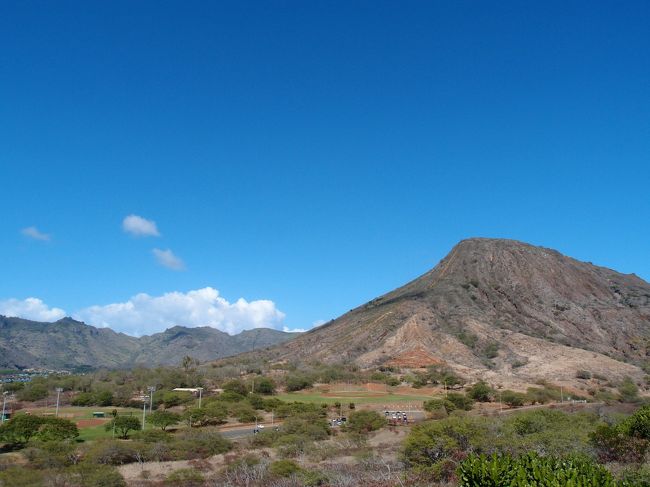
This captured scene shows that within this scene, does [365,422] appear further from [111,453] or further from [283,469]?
[283,469]

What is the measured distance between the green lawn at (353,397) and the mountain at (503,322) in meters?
19.6

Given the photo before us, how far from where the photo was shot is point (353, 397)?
7944 cm

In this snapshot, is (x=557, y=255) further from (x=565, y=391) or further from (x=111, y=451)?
(x=111, y=451)

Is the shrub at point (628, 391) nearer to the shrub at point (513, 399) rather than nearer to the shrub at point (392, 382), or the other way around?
the shrub at point (513, 399)

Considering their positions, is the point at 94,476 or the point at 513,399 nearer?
the point at 94,476

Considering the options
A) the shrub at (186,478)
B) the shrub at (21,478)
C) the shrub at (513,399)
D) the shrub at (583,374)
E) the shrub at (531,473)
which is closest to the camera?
the shrub at (531,473)

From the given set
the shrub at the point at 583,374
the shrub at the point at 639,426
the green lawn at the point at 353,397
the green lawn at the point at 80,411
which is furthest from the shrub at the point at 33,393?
the shrub at the point at 583,374

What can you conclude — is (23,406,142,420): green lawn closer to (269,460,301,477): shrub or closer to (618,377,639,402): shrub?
(269,460,301,477): shrub

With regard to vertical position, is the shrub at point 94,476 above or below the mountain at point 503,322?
below

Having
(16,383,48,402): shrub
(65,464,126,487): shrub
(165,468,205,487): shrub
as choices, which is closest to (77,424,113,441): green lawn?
→ (65,464,126,487): shrub

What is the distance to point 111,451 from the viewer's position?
38.4 meters

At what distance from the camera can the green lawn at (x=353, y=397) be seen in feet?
247

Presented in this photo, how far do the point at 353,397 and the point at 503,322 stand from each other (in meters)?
57.2

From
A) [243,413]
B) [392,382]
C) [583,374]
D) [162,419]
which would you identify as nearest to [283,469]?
[162,419]
